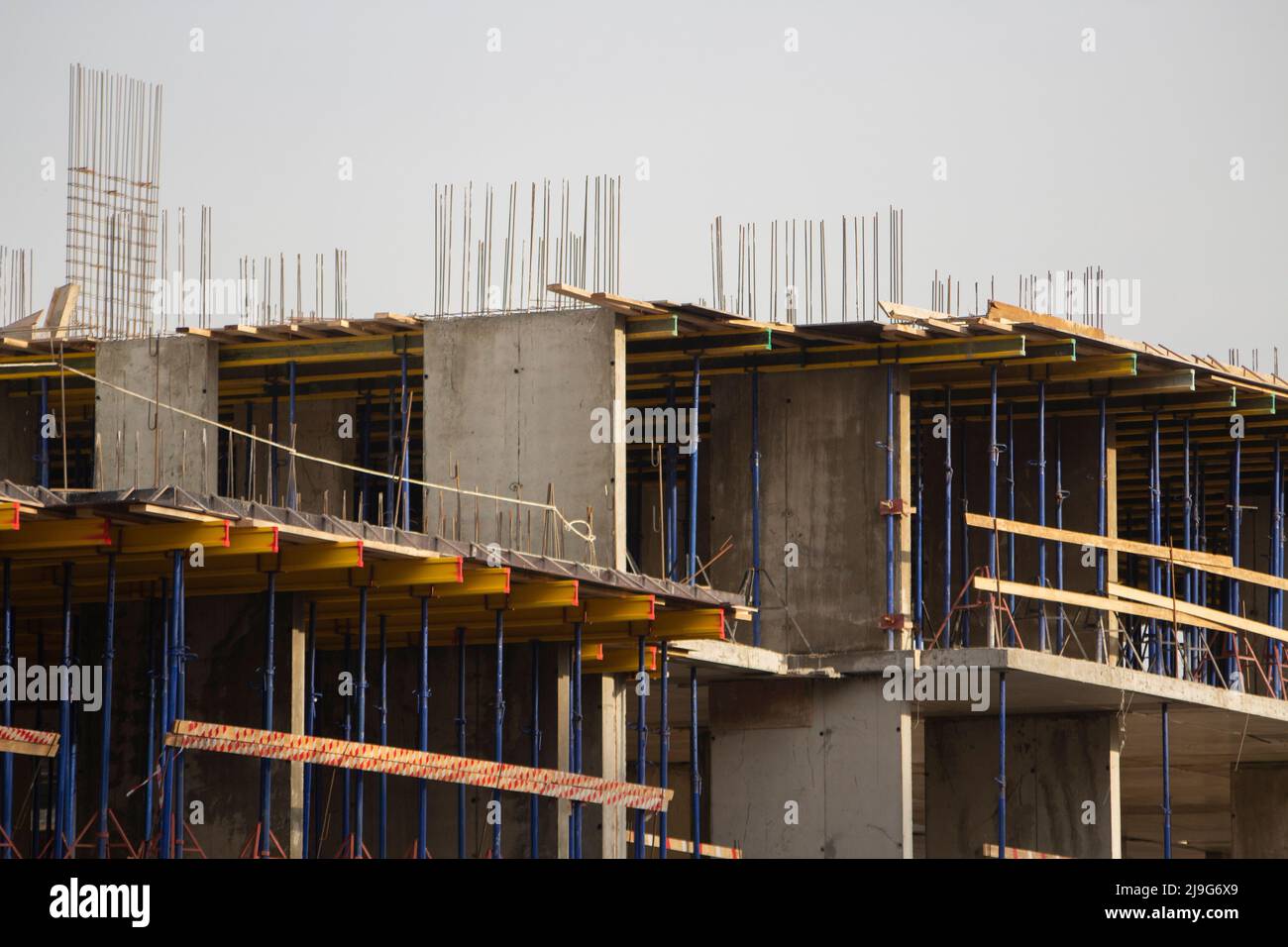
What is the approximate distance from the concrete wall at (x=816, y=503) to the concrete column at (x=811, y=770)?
760mm

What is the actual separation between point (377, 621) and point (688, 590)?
3.66m

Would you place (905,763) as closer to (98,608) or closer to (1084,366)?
(1084,366)

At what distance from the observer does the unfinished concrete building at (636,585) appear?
26359 mm

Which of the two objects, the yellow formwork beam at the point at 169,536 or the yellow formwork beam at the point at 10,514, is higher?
the yellow formwork beam at the point at 10,514

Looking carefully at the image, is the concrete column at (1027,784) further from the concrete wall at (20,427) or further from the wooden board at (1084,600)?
the concrete wall at (20,427)

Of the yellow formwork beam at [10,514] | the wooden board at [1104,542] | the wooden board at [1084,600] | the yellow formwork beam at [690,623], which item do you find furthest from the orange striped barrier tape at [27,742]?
the wooden board at [1104,542]

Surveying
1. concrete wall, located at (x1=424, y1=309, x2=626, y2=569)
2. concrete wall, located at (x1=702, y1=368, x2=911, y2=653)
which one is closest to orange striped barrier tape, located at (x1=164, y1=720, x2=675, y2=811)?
concrete wall, located at (x1=424, y1=309, x2=626, y2=569)

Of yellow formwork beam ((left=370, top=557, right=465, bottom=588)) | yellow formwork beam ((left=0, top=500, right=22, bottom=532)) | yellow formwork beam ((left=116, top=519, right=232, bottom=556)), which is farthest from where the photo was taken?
yellow formwork beam ((left=370, top=557, right=465, bottom=588))

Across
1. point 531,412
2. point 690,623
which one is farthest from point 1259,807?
point 531,412

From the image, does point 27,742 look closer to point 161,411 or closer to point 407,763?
point 407,763

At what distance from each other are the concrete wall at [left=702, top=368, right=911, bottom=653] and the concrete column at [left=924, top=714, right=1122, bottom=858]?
319cm

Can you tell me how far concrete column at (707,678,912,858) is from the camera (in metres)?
31.1

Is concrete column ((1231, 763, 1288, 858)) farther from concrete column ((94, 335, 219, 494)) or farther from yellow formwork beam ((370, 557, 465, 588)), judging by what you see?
yellow formwork beam ((370, 557, 465, 588))

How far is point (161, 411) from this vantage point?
3162 cm
